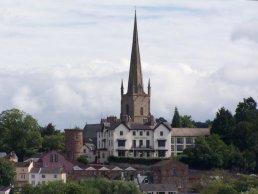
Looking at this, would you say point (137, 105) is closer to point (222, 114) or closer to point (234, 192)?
point (222, 114)

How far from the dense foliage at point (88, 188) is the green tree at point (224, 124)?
11937 mm

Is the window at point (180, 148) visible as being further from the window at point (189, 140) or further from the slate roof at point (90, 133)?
the slate roof at point (90, 133)

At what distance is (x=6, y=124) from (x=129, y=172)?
35.8ft

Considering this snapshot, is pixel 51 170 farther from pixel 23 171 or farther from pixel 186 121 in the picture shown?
pixel 186 121

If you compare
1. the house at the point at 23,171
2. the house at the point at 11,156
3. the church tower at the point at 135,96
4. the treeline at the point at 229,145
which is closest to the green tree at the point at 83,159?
the house at the point at 11,156

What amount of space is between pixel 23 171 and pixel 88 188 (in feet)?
34.0

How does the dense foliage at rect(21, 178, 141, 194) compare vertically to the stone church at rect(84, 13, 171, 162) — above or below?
below

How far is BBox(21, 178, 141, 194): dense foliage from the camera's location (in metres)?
41.8

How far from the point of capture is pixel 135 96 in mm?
68125

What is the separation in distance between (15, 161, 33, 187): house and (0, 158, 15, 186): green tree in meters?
1.93

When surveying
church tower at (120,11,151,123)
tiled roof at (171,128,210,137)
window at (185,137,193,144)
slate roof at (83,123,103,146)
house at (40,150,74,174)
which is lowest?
house at (40,150,74,174)

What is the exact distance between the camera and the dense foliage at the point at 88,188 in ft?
137

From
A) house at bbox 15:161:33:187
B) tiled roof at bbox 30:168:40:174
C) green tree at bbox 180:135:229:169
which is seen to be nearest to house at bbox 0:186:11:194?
house at bbox 15:161:33:187

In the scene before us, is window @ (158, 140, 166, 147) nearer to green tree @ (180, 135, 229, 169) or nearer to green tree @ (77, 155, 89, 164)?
green tree @ (180, 135, 229, 169)
